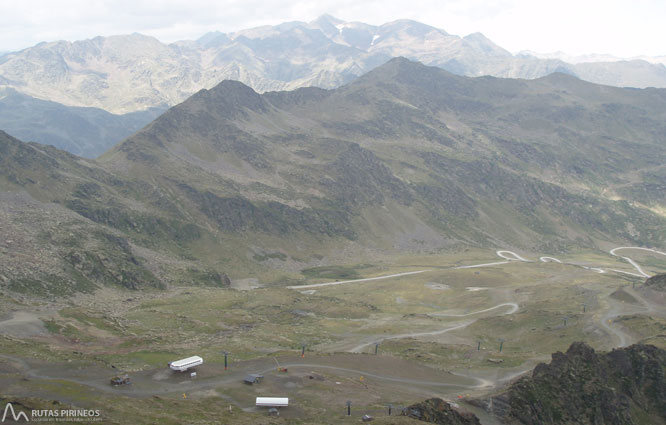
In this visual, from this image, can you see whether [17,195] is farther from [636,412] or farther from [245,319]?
[636,412]

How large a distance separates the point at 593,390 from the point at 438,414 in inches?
1145

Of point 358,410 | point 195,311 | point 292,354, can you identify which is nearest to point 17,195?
point 195,311

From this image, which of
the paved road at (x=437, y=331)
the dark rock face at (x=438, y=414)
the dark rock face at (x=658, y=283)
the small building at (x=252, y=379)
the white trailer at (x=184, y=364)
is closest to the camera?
the dark rock face at (x=438, y=414)

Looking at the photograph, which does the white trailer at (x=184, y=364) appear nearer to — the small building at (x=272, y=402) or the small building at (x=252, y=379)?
the small building at (x=252, y=379)

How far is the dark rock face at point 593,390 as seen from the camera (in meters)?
68.2

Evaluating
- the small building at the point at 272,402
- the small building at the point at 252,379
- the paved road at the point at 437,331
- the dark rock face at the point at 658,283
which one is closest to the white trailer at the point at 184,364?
the small building at the point at 252,379

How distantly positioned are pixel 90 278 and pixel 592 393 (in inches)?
5195

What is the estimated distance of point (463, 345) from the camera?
346 feet

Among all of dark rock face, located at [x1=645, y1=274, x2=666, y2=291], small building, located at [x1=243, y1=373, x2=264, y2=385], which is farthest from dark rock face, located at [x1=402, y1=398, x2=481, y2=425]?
dark rock face, located at [x1=645, y1=274, x2=666, y2=291]

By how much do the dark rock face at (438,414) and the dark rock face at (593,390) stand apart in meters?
6.15

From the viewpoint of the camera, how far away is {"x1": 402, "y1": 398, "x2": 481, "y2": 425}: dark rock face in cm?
6028

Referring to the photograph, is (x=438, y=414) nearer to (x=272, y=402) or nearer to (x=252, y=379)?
(x=272, y=402)

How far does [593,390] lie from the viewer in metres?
74.9

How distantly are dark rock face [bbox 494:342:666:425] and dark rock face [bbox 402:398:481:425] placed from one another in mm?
6146
